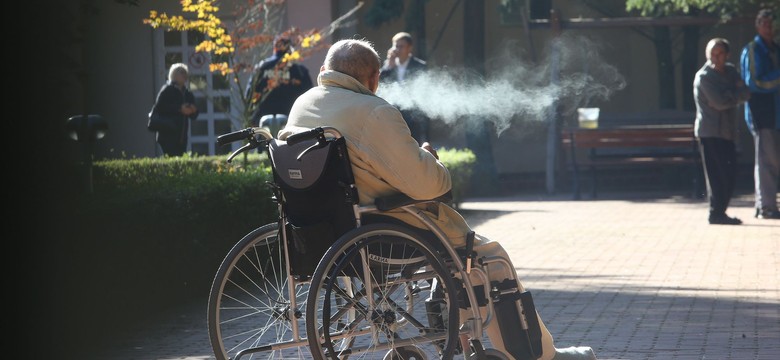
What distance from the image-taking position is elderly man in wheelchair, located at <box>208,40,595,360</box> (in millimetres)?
5277

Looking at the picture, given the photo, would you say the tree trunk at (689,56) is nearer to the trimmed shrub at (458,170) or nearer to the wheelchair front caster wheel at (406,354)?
the trimmed shrub at (458,170)

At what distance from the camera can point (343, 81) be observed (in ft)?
18.4

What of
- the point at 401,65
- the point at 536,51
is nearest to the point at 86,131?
the point at 401,65

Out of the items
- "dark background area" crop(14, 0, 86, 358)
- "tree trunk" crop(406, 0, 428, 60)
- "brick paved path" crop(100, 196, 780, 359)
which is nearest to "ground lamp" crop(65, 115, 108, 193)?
"dark background area" crop(14, 0, 86, 358)

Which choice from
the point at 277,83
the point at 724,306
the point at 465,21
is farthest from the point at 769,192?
the point at 465,21

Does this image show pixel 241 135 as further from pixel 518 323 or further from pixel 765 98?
pixel 765 98

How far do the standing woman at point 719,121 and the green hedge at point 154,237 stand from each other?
17.5 feet

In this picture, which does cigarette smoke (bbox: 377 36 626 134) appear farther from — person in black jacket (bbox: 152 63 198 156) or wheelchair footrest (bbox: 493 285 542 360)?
wheelchair footrest (bbox: 493 285 542 360)

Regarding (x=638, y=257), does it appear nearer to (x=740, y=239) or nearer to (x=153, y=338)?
(x=740, y=239)

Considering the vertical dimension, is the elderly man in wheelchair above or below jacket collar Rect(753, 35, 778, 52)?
below

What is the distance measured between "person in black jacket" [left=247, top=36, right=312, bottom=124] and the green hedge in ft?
16.7

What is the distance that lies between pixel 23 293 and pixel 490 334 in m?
2.70

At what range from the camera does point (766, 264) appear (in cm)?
1075

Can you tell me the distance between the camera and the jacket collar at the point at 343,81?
5.61 meters
